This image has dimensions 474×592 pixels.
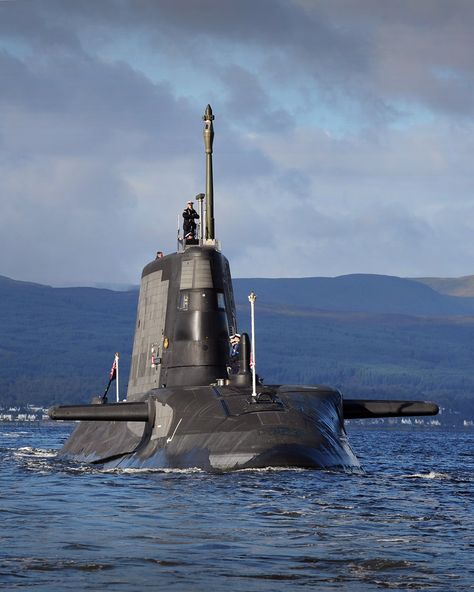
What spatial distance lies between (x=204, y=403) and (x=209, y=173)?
44.0 feet

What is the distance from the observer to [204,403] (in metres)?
41.2

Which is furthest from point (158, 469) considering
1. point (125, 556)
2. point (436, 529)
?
point (125, 556)

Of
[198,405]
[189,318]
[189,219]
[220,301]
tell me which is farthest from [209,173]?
[198,405]

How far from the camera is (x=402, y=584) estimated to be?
2091cm

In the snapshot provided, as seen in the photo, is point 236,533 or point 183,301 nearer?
point 236,533

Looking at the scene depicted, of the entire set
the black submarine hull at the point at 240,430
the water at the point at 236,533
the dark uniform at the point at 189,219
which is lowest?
the water at the point at 236,533

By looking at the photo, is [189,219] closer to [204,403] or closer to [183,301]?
[183,301]

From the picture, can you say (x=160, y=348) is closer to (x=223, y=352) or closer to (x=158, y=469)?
(x=223, y=352)

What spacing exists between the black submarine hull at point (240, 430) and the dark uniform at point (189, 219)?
319 inches

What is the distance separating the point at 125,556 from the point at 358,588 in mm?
4469

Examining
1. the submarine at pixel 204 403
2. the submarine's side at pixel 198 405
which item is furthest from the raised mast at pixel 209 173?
the submarine's side at pixel 198 405

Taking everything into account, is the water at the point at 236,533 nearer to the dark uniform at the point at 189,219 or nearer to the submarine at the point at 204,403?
the submarine at the point at 204,403

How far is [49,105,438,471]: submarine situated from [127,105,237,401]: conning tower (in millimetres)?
36

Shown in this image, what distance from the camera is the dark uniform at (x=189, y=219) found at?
5022 centimetres
